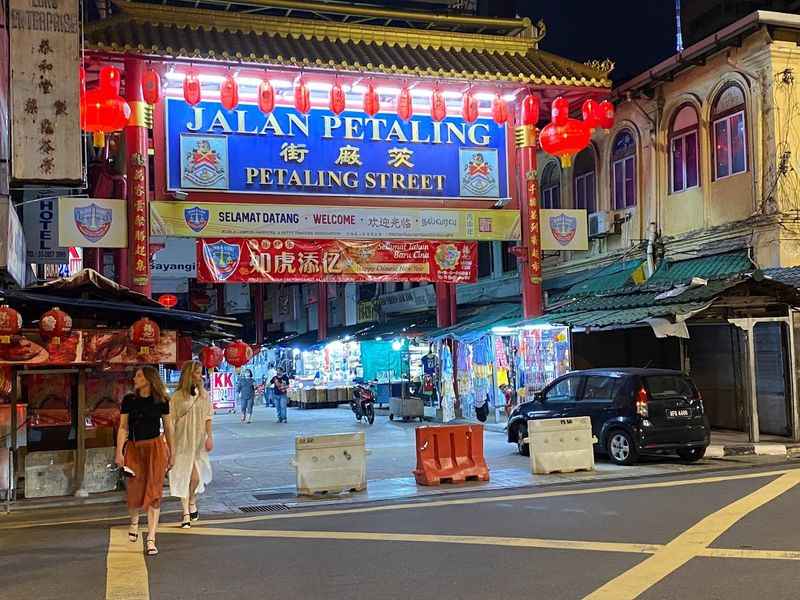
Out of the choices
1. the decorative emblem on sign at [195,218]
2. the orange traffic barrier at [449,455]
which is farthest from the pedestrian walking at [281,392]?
the orange traffic barrier at [449,455]

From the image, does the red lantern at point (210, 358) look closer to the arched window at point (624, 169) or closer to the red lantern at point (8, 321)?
the red lantern at point (8, 321)

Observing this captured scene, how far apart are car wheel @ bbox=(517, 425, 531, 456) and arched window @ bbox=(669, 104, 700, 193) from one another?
7.42 meters

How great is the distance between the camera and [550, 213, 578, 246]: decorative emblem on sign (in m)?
19.4

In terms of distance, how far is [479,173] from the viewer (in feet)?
61.7

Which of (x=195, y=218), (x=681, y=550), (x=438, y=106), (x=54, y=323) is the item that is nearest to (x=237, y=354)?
(x=54, y=323)

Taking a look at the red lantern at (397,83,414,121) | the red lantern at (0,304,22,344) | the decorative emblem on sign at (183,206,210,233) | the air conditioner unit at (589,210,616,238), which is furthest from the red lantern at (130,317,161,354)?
the air conditioner unit at (589,210,616,238)

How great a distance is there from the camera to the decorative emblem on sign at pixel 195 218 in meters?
16.9

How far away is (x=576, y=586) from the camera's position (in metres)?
6.67

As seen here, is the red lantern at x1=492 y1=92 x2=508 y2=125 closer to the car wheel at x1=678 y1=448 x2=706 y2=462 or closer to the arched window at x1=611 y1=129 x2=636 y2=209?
the arched window at x1=611 y1=129 x2=636 y2=209

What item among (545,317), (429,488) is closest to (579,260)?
(545,317)

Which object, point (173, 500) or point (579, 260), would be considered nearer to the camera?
point (173, 500)

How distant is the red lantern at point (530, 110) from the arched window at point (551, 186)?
686 cm

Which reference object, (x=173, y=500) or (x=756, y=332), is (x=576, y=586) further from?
(x=756, y=332)

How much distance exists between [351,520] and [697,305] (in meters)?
8.29
